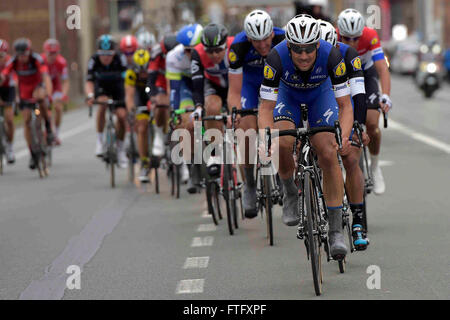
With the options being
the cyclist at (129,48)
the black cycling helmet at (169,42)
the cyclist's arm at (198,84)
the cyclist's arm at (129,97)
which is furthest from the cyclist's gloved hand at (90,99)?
the cyclist's arm at (198,84)

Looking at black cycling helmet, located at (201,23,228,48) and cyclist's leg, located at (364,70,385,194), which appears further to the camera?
black cycling helmet, located at (201,23,228,48)

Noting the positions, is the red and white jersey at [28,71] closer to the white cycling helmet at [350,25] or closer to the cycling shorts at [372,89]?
the cycling shorts at [372,89]

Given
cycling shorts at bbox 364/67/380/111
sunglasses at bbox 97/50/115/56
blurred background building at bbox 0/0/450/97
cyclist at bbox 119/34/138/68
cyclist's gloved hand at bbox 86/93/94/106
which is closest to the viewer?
cycling shorts at bbox 364/67/380/111

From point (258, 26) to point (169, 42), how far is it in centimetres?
404

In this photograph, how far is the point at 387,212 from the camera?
37.8 feet

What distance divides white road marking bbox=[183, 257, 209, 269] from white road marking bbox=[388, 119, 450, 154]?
953 cm

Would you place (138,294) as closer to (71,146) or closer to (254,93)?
(254,93)

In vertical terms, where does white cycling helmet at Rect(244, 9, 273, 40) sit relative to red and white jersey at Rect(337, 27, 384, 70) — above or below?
above

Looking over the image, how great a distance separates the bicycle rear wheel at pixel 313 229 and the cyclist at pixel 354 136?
2.97 ft

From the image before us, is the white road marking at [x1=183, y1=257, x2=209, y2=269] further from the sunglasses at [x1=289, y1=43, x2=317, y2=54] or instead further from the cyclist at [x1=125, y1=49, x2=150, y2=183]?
the cyclist at [x1=125, y1=49, x2=150, y2=183]

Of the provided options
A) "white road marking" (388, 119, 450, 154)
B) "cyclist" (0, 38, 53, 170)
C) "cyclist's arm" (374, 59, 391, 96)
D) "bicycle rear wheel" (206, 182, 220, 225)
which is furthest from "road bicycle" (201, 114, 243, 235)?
"white road marking" (388, 119, 450, 154)

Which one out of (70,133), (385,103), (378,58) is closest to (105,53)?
(378,58)

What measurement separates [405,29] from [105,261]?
113 metres

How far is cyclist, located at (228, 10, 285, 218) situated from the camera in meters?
10.2
